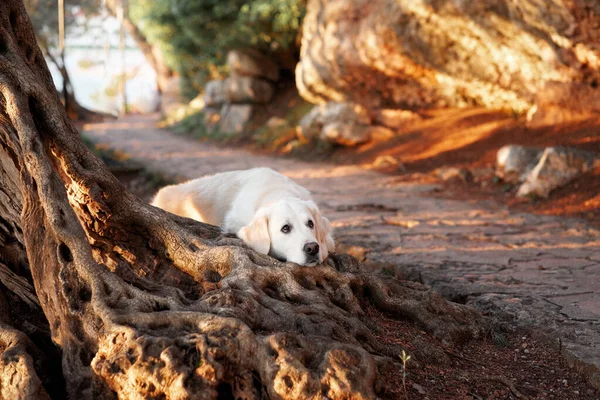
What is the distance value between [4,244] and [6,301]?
0.44 m

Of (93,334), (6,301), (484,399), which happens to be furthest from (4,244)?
(484,399)

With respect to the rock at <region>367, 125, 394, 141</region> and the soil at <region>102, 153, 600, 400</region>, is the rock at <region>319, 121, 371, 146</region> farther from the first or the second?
the soil at <region>102, 153, 600, 400</region>

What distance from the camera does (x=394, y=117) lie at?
54.6 feet

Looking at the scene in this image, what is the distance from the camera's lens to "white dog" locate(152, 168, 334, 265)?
473 cm

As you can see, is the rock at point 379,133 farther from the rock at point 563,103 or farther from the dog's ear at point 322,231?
the dog's ear at point 322,231

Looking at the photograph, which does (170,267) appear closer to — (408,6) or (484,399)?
(484,399)

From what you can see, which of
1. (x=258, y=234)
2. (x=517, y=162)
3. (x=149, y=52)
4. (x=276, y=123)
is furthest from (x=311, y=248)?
(x=149, y=52)

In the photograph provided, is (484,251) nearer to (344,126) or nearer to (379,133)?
(379,133)

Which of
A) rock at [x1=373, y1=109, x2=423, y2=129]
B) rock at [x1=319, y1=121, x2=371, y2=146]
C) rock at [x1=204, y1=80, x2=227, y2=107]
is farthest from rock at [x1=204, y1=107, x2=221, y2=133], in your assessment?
rock at [x1=373, y1=109, x2=423, y2=129]

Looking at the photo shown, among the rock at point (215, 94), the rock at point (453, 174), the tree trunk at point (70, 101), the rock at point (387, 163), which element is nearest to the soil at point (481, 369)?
the rock at point (453, 174)

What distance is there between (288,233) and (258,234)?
259mm

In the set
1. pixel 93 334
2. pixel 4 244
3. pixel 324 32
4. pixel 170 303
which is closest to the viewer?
pixel 93 334

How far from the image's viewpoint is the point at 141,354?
10.3 feet

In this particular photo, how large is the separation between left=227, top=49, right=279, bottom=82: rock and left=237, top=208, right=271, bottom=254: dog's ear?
18.1m
